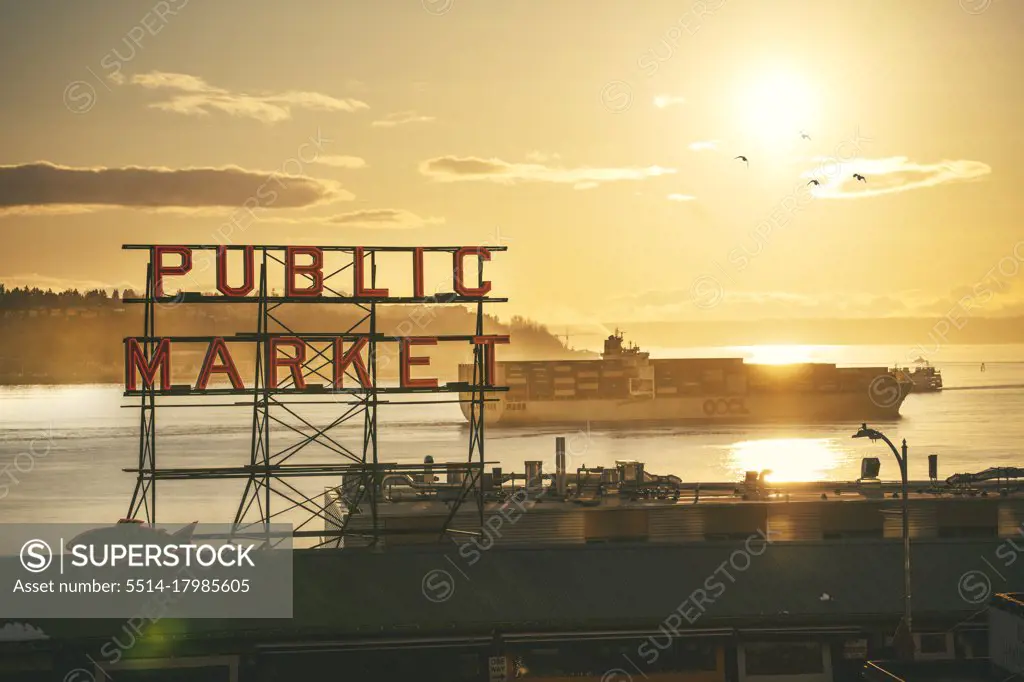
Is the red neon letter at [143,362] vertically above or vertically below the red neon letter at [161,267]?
below

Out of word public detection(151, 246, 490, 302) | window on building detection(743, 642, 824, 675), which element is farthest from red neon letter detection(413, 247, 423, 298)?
window on building detection(743, 642, 824, 675)

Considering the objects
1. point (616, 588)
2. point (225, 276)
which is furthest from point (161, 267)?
point (616, 588)

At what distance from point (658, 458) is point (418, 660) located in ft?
485

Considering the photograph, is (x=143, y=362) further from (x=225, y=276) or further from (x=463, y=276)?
(x=463, y=276)

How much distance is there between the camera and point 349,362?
43.5 metres

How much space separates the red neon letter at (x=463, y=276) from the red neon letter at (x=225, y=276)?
8103 millimetres

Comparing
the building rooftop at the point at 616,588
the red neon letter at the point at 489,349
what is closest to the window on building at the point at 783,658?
the building rooftop at the point at 616,588

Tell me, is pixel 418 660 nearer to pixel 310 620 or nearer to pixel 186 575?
pixel 310 620

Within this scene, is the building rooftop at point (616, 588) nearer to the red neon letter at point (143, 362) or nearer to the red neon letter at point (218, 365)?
the red neon letter at point (218, 365)

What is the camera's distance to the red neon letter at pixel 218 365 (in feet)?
139

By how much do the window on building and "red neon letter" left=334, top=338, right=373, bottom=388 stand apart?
18056 mm

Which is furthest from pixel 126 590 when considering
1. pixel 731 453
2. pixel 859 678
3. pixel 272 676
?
pixel 731 453

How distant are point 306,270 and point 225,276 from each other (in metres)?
3.17

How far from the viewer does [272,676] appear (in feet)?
113
